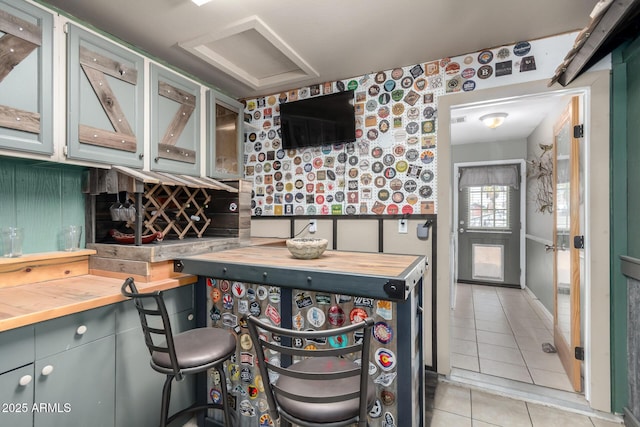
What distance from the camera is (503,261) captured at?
508 centimetres

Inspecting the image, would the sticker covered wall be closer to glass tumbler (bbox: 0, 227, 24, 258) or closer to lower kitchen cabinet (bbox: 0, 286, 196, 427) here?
lower kitchen cabinet (bbox: 0, 286, 196, 427)

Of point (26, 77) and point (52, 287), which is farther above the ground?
point (26, 77)

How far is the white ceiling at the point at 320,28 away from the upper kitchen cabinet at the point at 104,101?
0.27 meters

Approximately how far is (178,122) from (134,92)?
343 mm

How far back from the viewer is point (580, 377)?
2098 mm

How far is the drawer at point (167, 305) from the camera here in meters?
1.50

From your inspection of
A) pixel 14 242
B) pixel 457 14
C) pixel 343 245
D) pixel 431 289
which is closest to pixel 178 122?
pixel 14 242

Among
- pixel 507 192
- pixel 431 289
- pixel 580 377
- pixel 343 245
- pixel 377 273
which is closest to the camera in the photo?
pixel 377 273

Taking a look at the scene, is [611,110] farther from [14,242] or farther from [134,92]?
[14,242]

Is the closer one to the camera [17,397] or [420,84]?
[17,397]

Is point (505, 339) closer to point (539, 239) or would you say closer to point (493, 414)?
point (493, 414)

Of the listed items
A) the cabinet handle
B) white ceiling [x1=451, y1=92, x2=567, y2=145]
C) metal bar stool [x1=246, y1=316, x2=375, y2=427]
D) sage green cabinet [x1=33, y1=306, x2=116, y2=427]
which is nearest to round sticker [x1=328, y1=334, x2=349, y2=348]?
metal bar stool [x1=246, y1=316, x2=375, y2=427]

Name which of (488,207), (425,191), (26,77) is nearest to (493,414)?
(425,191)

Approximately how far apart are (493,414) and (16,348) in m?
2.49
